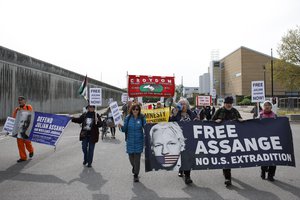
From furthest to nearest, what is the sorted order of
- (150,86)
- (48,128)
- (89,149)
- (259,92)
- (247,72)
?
(247,72) < (259,92) < (150,86) < (48,128) < (89,149)

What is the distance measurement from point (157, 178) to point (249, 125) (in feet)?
7.47

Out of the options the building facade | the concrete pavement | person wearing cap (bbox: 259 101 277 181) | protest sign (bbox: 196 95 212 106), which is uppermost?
the building facade

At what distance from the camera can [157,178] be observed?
24.6 feet

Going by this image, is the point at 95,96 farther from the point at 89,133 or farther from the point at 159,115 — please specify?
the point at 89,133

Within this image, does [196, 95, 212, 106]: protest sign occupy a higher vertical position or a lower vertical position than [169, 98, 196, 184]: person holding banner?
higher

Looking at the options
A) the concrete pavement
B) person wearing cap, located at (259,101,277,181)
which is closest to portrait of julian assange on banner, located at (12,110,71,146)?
the concrete pavement

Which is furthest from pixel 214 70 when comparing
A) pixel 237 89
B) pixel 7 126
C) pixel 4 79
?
pixel 7 126

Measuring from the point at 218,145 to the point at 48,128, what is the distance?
4735 millimetres

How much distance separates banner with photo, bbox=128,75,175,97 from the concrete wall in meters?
15.3

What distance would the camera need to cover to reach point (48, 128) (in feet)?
30.6

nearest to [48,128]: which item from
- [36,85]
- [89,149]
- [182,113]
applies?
[89,149]

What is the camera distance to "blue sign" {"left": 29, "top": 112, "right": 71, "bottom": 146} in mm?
9219

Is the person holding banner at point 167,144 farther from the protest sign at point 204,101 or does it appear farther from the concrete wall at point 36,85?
the concrete wall at point 36,85

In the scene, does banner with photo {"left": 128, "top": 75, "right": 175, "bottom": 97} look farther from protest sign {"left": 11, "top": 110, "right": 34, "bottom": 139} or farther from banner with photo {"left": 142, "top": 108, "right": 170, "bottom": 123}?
protest sign {"left": 11, "top": 110, "right": 34, "bottom": 139}
